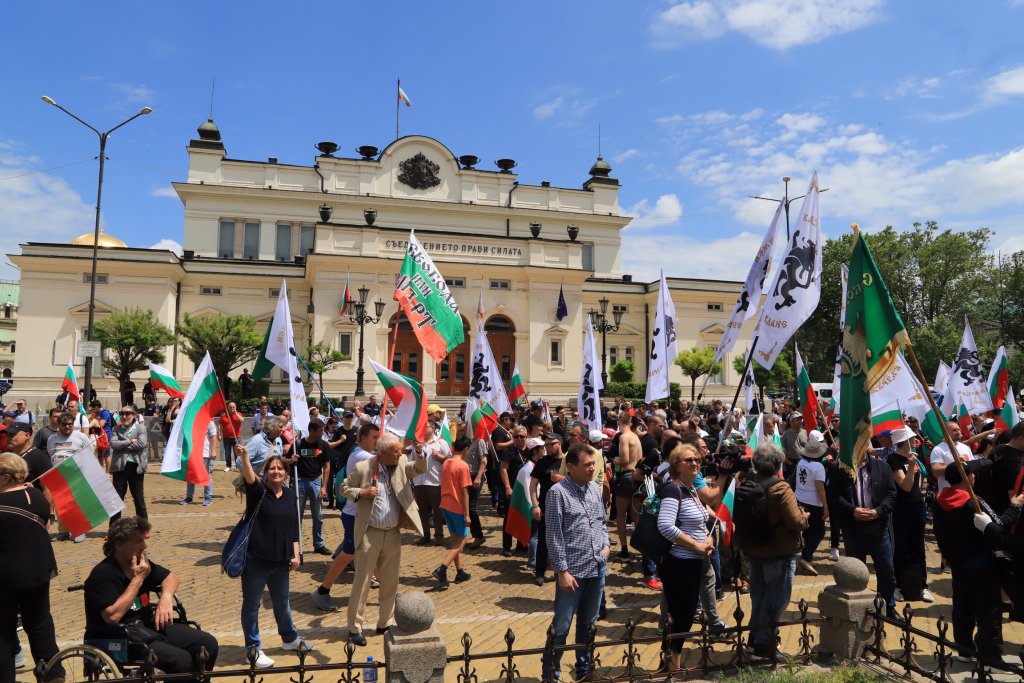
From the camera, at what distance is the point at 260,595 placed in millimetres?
5914

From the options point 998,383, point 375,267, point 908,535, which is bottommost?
point 908,535

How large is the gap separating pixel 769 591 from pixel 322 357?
100 feet

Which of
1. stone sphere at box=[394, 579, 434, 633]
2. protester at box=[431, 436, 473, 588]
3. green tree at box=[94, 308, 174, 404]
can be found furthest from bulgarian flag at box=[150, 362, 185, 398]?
A: green tree at box=[94, 308, 174, 404]

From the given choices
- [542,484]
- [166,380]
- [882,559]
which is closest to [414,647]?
[542,484]

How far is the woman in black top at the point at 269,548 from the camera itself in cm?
586

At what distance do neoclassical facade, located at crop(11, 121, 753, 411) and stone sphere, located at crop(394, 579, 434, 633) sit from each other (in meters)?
25.0

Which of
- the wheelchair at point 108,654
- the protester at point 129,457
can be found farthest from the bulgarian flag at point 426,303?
the wheelchair at point 108,654

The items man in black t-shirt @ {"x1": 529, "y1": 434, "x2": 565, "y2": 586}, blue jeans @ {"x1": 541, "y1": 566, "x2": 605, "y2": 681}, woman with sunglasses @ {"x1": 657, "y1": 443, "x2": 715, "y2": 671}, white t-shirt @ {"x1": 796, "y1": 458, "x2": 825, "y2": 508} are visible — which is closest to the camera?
blue jeans @ {"x1": 541, "y1": 566, "x2": 605, "y2": 681}

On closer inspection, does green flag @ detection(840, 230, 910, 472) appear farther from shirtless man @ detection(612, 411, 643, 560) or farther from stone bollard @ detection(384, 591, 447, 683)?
stone bollard @ detection(384, 591, 447, 683)

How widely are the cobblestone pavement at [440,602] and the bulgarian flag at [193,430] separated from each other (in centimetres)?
162

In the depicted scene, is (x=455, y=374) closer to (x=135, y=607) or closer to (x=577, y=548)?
(x=577, y=548)

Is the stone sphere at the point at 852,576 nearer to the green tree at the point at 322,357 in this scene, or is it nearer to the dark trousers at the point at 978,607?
the dark trousers at the point at 978,607

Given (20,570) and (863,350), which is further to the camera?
(863,350)

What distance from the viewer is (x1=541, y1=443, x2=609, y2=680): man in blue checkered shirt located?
525 cm
